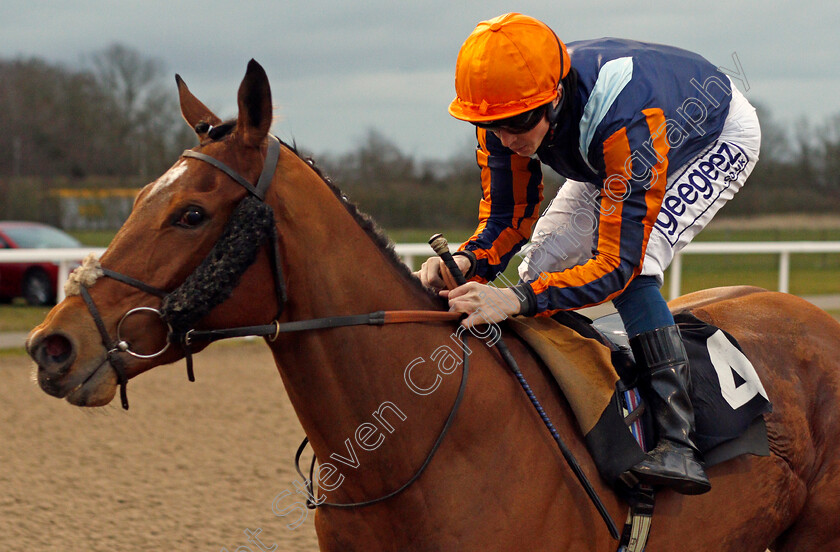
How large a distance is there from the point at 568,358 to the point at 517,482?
37 centimetres

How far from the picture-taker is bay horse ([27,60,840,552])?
1.74 m

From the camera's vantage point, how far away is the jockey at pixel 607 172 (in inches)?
82.0

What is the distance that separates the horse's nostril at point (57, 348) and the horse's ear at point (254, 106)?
1.82ft

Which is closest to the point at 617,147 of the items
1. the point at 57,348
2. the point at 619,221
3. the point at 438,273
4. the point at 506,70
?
the point at 619,221

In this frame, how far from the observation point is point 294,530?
3.89m

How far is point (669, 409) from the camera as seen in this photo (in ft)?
7.22

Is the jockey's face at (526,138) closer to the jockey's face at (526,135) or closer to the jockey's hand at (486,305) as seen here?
the jockey's face at (526,135)

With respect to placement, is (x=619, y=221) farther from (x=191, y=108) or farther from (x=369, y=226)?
(x=191, y=108)

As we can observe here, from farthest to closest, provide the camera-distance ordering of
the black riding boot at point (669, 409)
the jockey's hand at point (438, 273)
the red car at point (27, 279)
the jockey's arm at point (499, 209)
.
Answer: the red car at point (27, 279) < the jockey's arm at point (499, 209) < the jockey's hand at point (438, 273) < the black riding boot at point (669, 409)

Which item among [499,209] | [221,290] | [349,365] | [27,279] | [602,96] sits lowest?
[27,279]

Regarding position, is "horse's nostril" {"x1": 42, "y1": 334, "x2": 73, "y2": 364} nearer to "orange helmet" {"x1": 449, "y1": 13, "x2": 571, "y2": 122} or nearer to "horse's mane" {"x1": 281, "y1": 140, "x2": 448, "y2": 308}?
"horse's mane" {"x1": 281, "y1": 140, "x2": 448, "y2": 308}

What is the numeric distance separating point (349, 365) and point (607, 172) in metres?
0.81

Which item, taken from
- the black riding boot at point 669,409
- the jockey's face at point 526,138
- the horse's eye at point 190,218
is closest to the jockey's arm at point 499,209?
the jockey's face at point 526,138

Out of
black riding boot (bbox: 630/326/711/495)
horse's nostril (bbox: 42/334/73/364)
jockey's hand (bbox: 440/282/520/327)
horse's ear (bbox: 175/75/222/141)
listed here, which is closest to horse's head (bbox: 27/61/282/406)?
horse's nostril (bbox: 42/334/73/364)
